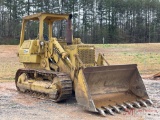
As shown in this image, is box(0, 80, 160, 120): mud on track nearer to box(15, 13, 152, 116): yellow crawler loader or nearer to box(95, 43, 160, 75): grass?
box(15, 13, 152, 116): yellow crawler loader

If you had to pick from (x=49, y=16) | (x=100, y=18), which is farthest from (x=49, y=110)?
(x=100, y=18)

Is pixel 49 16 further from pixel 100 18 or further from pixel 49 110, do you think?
pixel 100 18

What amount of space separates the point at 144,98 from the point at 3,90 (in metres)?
5.70

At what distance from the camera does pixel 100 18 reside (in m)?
61.2

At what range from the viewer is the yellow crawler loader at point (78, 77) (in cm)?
836

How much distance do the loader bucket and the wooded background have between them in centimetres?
3718

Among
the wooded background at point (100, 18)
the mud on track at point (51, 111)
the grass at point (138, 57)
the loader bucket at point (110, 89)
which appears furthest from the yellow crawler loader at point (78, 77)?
the wooded background at point (100, 18)

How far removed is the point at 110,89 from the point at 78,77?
130 centimetres

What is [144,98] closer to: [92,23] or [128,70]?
[128,70]

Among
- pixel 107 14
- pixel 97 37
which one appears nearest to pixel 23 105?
pixel 97 37

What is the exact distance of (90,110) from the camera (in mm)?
7879

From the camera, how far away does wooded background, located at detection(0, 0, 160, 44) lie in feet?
171

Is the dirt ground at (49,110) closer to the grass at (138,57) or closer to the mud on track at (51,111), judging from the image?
the mud on track at (51,111)

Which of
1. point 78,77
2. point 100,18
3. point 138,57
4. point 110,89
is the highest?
point 100,18
